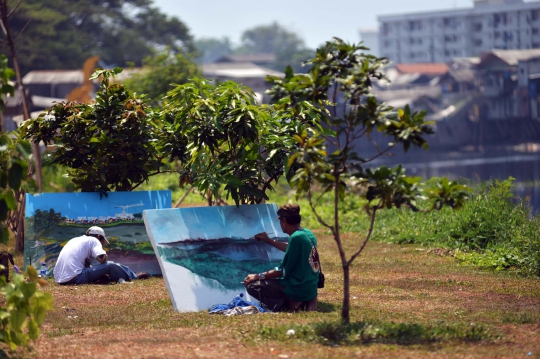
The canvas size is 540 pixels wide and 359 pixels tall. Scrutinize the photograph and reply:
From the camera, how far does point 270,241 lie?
32.9 ft

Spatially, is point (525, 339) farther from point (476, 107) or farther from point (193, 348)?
point (476, 107)

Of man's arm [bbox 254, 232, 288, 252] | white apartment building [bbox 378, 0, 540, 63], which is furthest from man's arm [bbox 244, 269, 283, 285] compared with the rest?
white apartment building [bbox 378, 0, 540, 63]

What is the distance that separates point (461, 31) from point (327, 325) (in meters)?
95.5

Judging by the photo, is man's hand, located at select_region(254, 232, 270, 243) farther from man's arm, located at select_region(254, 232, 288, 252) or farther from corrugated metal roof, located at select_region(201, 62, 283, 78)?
corrugated metal roof, located at select_region(201, 62, 283, 78)

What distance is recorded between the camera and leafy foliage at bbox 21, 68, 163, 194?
13227 mm

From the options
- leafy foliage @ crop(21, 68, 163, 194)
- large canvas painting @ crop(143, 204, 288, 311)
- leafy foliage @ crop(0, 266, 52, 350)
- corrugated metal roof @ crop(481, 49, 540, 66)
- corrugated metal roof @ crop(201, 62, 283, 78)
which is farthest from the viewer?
corrugated metal roof @ crop(481, 49, 540, 66)

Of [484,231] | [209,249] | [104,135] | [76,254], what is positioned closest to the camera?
[209,249]

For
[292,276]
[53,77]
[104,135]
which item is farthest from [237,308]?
[53,77]

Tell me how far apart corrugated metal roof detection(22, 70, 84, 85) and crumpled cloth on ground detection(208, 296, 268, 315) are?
41618mm

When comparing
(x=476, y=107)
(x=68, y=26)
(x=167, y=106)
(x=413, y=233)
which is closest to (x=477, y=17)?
(x=476, y=107)

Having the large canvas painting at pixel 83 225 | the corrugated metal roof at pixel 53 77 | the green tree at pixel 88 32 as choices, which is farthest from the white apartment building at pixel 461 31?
the large canvas painting at pixel 83 225

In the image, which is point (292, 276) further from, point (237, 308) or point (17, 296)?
point (17, 296)

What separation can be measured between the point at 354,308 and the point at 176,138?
15.1 feet

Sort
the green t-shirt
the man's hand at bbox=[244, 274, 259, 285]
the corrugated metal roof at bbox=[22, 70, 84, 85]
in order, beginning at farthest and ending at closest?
the corrugated metal roof at bbox=[22, 70, 84, 85], the man's hand at bbox=[244, 274, 259, 285], the green t-shirt
